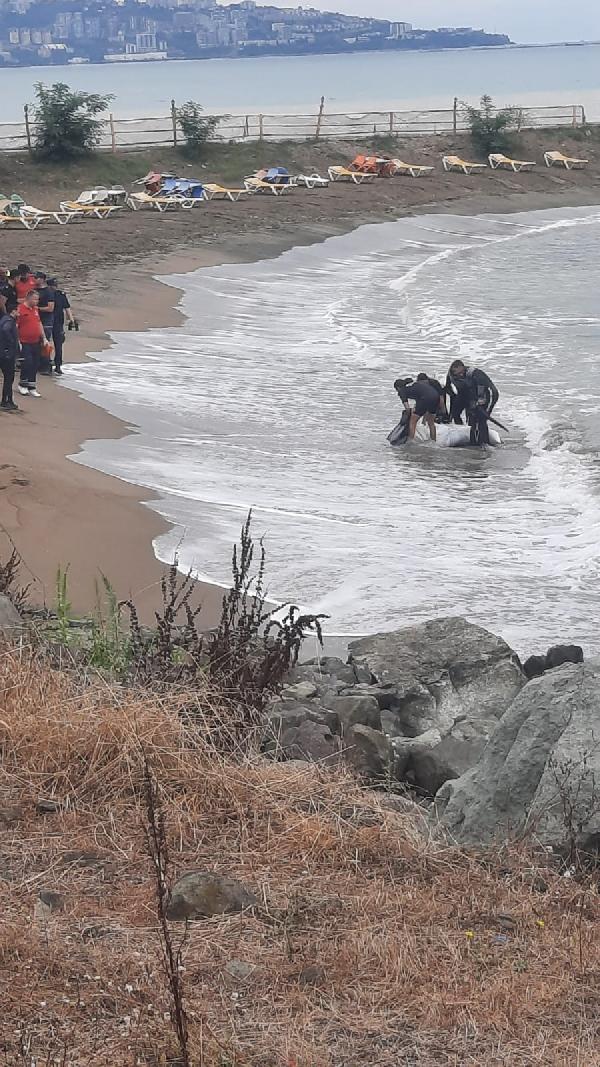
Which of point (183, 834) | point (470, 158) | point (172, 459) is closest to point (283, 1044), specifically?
point (183, 834)

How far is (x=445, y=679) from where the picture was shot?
8750 millimetres

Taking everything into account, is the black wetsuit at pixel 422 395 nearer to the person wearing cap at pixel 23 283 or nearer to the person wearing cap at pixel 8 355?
the person wearing cap at pixel 8 355

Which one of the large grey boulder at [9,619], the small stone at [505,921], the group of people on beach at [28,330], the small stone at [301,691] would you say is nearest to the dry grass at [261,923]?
the small stone at [505,921]

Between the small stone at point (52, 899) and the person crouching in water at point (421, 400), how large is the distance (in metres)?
13.3

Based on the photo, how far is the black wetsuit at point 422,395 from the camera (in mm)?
17672

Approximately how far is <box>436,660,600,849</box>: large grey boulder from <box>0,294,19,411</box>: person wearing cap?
39.6 ft

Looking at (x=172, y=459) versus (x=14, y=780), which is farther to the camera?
(x=172, y=459)

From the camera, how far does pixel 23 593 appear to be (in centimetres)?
860

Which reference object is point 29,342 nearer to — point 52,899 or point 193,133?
point 52,899

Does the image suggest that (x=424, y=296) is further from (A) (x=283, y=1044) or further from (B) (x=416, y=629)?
(A) (x=283, y=1044)

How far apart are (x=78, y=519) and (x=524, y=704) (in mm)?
7335

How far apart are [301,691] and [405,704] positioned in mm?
704

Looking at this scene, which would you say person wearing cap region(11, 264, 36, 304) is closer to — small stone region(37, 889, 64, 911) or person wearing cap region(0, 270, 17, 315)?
person wearing cap region(0, 270, 17, 315)

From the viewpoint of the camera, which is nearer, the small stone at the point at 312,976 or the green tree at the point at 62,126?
the small stone at the point at 312,976
